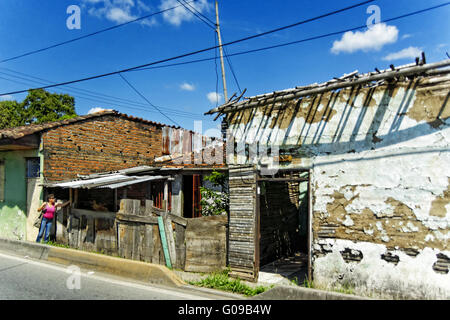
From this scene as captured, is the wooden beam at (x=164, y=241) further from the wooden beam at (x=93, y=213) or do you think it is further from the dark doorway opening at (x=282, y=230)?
the dark doorway opening at (x=282, y=230)

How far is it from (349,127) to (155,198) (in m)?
8.57

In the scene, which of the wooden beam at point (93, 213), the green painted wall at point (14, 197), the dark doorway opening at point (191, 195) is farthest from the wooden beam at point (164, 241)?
the green painted wall at point (14, 197)

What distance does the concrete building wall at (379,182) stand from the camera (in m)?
5.07

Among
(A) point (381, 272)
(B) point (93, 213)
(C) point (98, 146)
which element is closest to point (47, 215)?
(B) point (93, 213)

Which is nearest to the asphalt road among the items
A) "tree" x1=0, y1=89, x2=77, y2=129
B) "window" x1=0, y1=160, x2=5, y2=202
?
"window" x1=0, y1=160, x2=5, y2=202

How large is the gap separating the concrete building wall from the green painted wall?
1000 centimetres

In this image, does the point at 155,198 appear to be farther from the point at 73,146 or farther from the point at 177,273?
the point at 177,273

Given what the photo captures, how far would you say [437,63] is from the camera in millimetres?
4973

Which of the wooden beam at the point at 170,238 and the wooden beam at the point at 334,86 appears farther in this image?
the wooden beam at the point at 170,238

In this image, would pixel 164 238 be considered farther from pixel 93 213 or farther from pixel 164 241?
pixel 93 213

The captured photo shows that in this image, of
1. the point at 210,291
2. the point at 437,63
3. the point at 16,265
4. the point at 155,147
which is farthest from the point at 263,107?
the point at 155,147

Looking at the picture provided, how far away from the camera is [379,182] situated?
5578 millimetres

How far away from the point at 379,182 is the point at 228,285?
3.61 m

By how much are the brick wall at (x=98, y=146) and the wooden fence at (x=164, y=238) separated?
3.83m
